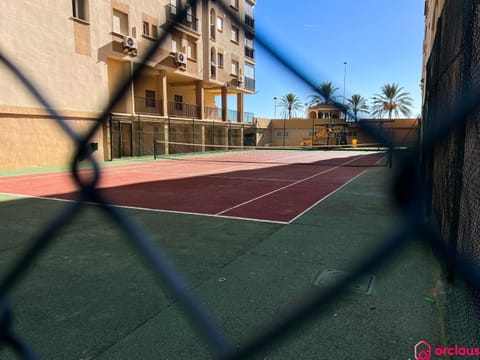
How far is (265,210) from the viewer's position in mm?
6980

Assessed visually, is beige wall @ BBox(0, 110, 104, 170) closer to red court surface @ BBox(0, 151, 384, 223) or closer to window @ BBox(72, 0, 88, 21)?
red court surface @ BBox(0, 151, 384, 223)

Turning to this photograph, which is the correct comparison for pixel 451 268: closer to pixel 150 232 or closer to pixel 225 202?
pixel 150 232

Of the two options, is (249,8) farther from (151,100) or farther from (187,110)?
(187,110)

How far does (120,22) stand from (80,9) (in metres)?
3.48

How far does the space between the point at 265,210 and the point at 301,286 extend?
3555mm

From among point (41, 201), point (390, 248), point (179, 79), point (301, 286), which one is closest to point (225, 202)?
point (41, 201)

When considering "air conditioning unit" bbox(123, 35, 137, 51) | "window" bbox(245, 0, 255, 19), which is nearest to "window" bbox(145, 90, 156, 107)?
"air conditioning unit" bbox(123, 35, 137, 51)

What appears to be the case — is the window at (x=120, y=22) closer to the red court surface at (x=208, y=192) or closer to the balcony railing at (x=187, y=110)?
the balcony railing at (x=187, y=110)

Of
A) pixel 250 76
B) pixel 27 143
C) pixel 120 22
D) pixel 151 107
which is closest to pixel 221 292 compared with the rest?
pixel 250 76

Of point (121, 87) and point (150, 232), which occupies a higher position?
point (121, 87)

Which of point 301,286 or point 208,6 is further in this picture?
point 301,286

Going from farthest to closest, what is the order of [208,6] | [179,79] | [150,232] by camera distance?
[179,79]
[150,232]
[208,6]

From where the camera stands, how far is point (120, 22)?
20.5 m

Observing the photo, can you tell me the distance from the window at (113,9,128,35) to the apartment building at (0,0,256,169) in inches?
2.1
